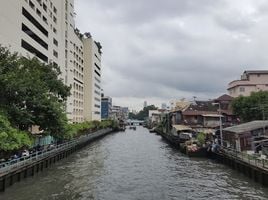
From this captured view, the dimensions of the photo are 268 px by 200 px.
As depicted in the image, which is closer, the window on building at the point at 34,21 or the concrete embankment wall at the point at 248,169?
the concrete embankment wall at the point at 248,169

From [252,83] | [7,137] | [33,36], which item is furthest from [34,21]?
[252,83]

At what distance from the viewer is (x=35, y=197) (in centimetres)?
3041

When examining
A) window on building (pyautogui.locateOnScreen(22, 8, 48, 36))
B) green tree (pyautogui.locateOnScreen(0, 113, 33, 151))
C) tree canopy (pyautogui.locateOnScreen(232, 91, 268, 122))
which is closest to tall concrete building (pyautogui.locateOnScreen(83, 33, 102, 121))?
window on building (pyautogui.locateOnScreen(22, 8, 48, 36))

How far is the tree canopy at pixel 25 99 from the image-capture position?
39406mm

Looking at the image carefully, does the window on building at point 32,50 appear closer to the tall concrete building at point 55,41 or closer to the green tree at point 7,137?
the tall concrete building at point 55,41

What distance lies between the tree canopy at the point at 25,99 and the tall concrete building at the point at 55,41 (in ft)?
39.5

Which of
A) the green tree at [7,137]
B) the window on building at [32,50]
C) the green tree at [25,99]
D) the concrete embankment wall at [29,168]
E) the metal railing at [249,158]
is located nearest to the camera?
the green tree at [7,137]

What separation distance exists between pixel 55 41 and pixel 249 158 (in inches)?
2304

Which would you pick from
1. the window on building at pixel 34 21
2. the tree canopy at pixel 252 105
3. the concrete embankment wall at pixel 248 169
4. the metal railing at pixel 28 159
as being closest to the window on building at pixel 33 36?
the window on building at pixel 34 21

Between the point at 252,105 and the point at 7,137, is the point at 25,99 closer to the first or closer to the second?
the point at 7,137

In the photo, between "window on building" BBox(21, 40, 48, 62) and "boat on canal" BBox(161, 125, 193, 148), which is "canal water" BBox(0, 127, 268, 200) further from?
"boat on canal" BBox(161, 125, 193, 148)

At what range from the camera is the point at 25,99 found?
41750 mm

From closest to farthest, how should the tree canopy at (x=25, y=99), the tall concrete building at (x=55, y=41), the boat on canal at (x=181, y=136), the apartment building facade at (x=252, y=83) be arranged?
the tree canopy at (x=25, y=99)
the tall concrete building at (x=55, y=41)
the boat on canal at (x=181, y=136)
the apartment building facade at (x=252, y=83)

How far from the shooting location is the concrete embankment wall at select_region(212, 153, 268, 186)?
112ft
